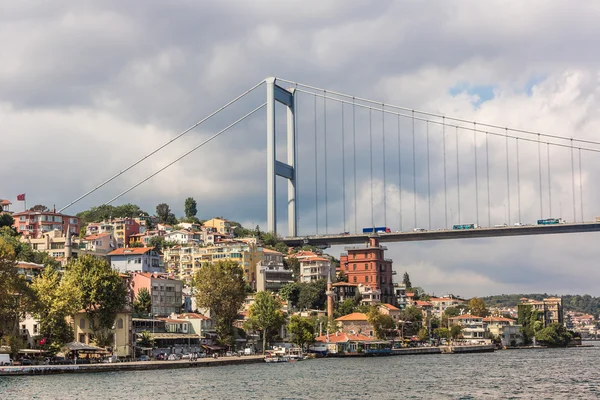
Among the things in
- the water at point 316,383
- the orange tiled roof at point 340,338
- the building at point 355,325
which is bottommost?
the water at point 316,383

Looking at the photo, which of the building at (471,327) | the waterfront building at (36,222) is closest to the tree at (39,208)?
the waterfront building at (36,222)

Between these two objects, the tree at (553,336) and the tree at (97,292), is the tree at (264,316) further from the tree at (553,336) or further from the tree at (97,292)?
the tree at (553,336)

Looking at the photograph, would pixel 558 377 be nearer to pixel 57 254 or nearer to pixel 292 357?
pixel 292 357

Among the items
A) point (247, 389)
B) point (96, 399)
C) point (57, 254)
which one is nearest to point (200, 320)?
point (57, 254)

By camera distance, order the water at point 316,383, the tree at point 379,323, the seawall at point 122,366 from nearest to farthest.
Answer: the water at point 316,383 → the seawall at point 122,366 → the tree at point 379,323

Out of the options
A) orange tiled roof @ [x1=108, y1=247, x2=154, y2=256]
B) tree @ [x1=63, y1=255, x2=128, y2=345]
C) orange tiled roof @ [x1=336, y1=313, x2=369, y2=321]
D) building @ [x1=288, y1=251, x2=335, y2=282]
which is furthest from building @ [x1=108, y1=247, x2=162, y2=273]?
tree @ [x1=63, y1=255, x2=128, y2=345]

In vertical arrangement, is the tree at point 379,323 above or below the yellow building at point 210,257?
below
